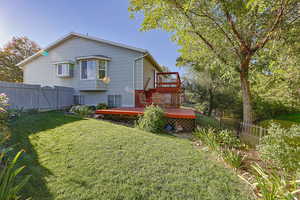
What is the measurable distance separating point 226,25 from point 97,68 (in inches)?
359

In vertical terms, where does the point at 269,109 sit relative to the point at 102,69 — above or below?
below

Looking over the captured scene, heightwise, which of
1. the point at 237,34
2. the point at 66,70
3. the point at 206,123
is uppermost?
the point at 66,70

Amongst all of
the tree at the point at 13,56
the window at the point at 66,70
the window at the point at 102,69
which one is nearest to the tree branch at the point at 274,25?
the window at the point at 102,69

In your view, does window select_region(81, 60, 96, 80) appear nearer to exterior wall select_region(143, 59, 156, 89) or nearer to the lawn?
exterior wall select_region(143, 59, 156, 89)

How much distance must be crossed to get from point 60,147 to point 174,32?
642 cm

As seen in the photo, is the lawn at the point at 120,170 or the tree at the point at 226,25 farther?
the tree at the point at 226,25

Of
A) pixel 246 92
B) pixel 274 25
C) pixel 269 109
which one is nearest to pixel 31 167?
pixel 246 92

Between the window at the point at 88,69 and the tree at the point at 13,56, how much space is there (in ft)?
64.8

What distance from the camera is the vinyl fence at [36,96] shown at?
758 centimetres

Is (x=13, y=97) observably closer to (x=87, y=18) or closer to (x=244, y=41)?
(x=87, y=18)

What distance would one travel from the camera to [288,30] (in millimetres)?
4449

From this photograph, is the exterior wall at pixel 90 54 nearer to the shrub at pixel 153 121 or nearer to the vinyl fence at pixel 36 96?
the vinyl fence at pixel 36 96

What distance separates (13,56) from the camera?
21953mm

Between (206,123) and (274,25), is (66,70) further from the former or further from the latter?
(274,25)
